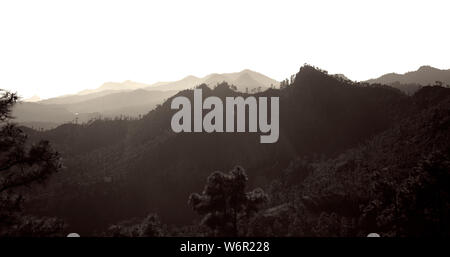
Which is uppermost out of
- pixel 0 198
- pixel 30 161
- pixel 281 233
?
pixel 30 161

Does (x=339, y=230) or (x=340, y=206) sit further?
(x=340, y=206)
